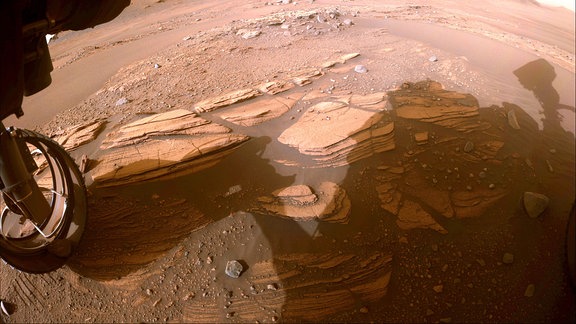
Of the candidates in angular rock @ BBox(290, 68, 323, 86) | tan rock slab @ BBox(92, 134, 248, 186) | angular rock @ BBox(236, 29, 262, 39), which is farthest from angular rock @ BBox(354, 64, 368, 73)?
angular rock @ BBox(236, 29, 262, 39)

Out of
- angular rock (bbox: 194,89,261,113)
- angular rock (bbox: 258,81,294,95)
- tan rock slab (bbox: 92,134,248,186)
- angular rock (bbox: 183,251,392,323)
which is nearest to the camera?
angular rock (bbox: 183,251,392,323)

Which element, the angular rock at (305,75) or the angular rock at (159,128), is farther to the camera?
the angular rock at (305,75)

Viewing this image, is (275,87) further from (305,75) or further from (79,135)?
(79,135)

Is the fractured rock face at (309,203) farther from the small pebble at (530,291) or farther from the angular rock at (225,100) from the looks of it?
the angular rock at (225,100)

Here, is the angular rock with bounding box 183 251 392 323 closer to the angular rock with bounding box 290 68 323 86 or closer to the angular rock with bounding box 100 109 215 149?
the angular rock with bounding box 100 109 215 149

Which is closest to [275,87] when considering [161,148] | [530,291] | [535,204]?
[161,148]

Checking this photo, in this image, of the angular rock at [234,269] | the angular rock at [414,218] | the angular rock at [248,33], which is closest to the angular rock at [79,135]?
the angular rock at [234,269]

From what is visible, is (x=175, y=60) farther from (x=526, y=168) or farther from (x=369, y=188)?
(x=526, y=168)
